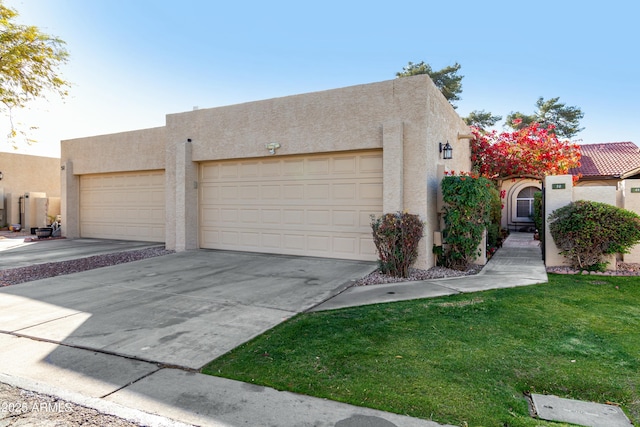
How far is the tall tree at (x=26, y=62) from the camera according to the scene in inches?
366

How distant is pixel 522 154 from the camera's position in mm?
12602

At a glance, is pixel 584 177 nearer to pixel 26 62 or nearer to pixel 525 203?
pixel 525 203

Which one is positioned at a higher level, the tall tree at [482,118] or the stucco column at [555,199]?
the tall tree at [482,118]

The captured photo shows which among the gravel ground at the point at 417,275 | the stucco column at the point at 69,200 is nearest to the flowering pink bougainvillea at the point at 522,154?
the gravel ground at the point at 417,275

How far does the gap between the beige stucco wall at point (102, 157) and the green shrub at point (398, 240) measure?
8.54 meters

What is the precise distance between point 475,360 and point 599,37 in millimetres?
17157

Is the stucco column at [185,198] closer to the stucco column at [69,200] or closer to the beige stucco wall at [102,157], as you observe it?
the beige stucco wall at [102,157]

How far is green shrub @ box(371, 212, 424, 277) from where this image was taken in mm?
7477

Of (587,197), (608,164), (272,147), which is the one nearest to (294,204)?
(272,147)

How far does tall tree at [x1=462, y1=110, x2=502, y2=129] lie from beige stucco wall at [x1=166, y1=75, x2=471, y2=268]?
2057 cm

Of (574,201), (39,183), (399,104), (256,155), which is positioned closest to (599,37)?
(574,201)

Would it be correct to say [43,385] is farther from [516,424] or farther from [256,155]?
[256,155]

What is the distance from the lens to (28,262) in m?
9.64
